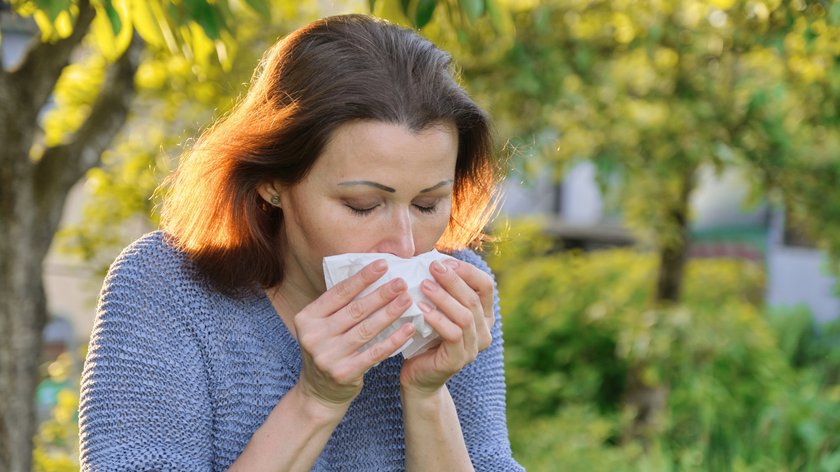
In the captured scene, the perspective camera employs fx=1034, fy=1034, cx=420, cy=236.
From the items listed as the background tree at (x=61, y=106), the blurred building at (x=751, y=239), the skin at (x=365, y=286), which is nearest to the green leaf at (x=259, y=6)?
the background tree at (x=61, y=106)

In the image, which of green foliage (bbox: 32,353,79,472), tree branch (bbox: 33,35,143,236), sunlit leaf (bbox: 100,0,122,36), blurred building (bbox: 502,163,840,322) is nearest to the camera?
sunlit leaf (bbox: 100,0,122,36)

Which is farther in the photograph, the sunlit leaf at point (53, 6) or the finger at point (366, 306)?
the sunlit leaf at point (53, 6)

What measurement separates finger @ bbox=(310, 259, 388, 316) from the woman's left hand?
8 cm

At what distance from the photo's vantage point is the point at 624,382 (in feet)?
20.7

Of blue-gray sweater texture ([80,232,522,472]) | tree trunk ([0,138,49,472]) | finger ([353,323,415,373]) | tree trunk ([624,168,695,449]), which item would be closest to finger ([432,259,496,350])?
finger ([353,323,415,373])

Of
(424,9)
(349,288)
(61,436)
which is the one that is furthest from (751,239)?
Answer: (349,288)

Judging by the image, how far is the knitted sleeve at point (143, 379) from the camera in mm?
1667

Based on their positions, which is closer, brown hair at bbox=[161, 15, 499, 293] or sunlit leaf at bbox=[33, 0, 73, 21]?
brown hair at bbox=[161, 15, 499, 293]

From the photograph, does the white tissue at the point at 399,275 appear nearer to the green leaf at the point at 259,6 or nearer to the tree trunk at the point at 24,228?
the green leaf at the point at 259,6

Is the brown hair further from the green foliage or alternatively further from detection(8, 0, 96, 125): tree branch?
the green foliage

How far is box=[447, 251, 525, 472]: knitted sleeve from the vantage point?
6.62 feet

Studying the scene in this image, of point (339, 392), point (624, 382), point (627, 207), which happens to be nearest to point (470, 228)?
point (339, 392)

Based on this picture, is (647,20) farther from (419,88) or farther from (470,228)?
(419,88)

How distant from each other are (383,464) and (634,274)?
492 cm
